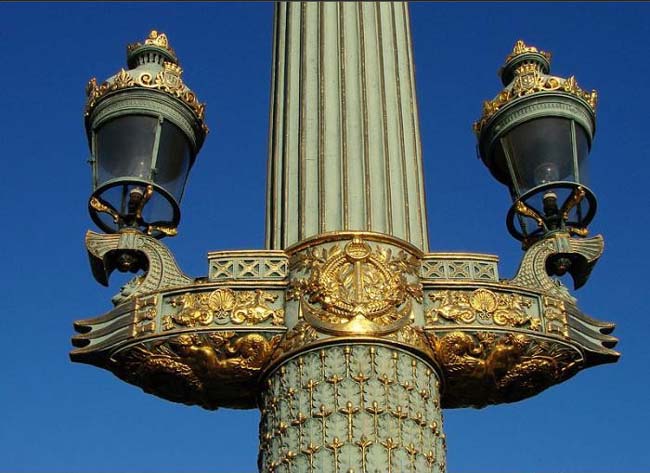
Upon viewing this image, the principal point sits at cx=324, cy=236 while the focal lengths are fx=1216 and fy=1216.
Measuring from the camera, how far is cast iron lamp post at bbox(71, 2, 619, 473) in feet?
30.9

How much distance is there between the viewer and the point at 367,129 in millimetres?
11055

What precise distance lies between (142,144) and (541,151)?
378cm

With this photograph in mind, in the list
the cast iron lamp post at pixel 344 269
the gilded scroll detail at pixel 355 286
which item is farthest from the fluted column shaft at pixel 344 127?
the gilded scroll detail at pixel 355 286

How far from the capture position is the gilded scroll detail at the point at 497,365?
9875 millimetres

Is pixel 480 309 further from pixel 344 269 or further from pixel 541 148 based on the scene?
pixel 541 148

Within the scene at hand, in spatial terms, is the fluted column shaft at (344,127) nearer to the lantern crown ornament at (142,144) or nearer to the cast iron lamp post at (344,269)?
the cast iron lamp post at (344,269)

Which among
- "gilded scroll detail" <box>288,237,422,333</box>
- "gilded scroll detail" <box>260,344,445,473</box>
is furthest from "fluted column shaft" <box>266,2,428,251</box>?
"gilded scroll detail" <box>260,344,445,473</box>

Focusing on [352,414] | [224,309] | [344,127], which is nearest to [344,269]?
[224,309]

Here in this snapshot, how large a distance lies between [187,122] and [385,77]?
1961 mm

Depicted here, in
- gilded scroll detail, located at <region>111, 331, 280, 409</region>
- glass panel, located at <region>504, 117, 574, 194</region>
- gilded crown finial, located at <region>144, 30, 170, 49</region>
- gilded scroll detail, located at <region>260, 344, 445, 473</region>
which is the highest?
gilded crown finial, located at <region>144, 30, 170, 49</region>

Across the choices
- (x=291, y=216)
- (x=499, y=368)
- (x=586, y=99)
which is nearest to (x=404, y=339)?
(x=499, y=368)

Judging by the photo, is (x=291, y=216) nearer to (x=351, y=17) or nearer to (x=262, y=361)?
(x=262, y=361)

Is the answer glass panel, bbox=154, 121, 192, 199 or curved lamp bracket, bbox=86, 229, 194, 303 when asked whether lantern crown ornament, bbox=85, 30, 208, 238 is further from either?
curved lamp bracket, bbox=86, 229, 194, 303

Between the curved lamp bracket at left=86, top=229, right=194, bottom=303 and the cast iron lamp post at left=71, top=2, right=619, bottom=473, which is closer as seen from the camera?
the cast iron lamp post at left=71, top=2, right=619, bottom=473
